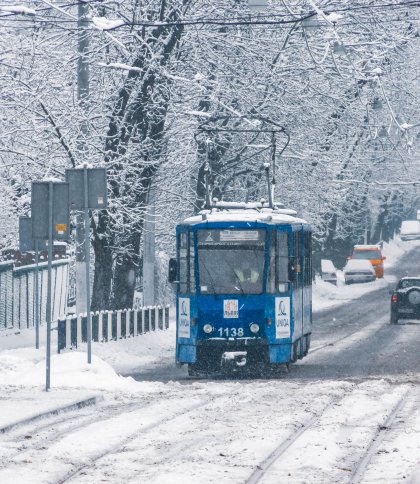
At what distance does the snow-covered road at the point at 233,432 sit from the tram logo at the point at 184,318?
0.76m

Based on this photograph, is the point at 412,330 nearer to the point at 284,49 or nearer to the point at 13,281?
the point at 284,49

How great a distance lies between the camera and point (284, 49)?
3406 cm

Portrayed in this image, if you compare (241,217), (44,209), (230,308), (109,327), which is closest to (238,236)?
(241,217)

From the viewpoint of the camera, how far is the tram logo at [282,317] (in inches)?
896

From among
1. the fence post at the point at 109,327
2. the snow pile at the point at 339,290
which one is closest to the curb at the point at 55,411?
the fence post at the point at 109,327

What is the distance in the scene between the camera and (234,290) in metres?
22.7

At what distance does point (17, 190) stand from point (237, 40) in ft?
23.1

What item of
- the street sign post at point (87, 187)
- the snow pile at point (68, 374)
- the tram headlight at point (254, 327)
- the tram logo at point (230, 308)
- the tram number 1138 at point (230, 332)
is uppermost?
the street sign post at point (87, 187)

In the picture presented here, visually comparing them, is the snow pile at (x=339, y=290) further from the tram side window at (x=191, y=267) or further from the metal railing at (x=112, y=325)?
the tram side window at (x=191, y=267)

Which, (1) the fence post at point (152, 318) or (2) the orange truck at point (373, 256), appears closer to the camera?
(1) the fence post at point (152, 318)

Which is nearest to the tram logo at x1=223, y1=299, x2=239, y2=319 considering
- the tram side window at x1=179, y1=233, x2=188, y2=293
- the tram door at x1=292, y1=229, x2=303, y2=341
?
the tram side window at x1=179, y1=233, x2=188, y2=293

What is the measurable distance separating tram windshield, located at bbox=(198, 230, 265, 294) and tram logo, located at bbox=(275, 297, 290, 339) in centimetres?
39

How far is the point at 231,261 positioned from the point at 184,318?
1.19 m

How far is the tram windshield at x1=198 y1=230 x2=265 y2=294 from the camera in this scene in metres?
22.8
